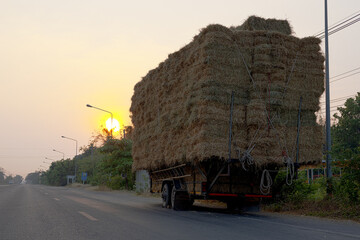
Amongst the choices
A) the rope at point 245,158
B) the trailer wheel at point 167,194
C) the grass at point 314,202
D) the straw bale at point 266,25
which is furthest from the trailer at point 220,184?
the straw bale at point 266,25

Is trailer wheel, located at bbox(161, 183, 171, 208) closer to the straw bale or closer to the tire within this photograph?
the tire

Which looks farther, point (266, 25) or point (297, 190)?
point (297, 190)

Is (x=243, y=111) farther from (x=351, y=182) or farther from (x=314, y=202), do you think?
(x=314, y=202)

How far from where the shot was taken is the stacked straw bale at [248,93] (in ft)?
36.5

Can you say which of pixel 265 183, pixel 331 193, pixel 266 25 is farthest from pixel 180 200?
pixel 266 25

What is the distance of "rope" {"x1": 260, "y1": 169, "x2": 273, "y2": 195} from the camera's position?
11672mm

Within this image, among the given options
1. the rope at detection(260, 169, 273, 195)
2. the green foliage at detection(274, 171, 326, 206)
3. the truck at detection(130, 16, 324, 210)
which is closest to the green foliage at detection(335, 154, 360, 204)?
the truck at detection(130, 16, 324, 210)

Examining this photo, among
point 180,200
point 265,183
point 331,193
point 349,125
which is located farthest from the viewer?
point 349,125

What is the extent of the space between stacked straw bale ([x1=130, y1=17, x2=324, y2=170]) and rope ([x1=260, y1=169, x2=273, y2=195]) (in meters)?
0.69

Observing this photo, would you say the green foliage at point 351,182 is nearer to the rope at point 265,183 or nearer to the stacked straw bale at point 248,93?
the stacked straw bale at point 248,93

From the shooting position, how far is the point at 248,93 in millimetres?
11680

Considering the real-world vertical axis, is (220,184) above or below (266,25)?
below

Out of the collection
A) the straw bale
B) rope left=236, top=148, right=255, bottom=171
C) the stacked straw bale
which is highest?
the straw bale

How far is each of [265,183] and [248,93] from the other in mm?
2788
